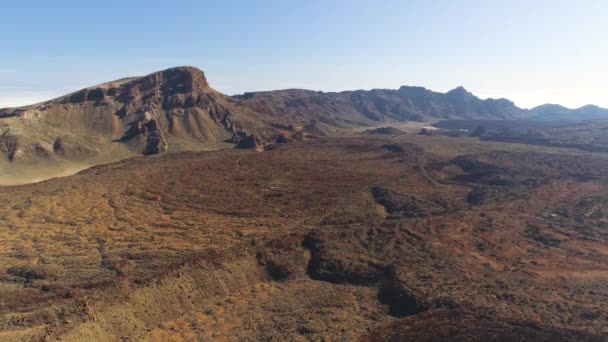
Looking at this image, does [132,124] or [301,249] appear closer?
[301,249]

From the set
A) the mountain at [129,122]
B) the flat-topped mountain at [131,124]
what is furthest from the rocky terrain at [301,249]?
the mountain at [129,122]

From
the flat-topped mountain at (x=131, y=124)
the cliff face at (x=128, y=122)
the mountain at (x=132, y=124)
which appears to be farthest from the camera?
the cliff face at (x=128, y=122)

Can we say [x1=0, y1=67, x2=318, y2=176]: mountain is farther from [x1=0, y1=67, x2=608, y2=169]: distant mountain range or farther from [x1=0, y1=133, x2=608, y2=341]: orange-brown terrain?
[x1=0, y1=133, x2=608, y2=341]: orange-brown terrain

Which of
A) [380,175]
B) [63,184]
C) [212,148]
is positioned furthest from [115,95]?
[380,175]

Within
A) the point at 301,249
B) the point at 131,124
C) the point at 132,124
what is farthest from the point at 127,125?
the point at 301,249

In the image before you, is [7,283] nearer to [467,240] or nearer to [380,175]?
[467,240]

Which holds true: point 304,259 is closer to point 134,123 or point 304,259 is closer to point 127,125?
point 134,123

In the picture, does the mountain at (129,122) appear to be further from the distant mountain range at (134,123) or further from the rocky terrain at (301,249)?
the rocky terrain at (301,249)

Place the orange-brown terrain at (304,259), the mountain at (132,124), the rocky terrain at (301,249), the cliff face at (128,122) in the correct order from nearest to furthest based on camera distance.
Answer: the orange-brown terrain at (304,259), the rocky terrain at (301,249), the mountain at (132,124), the cliff face at (128,122)
